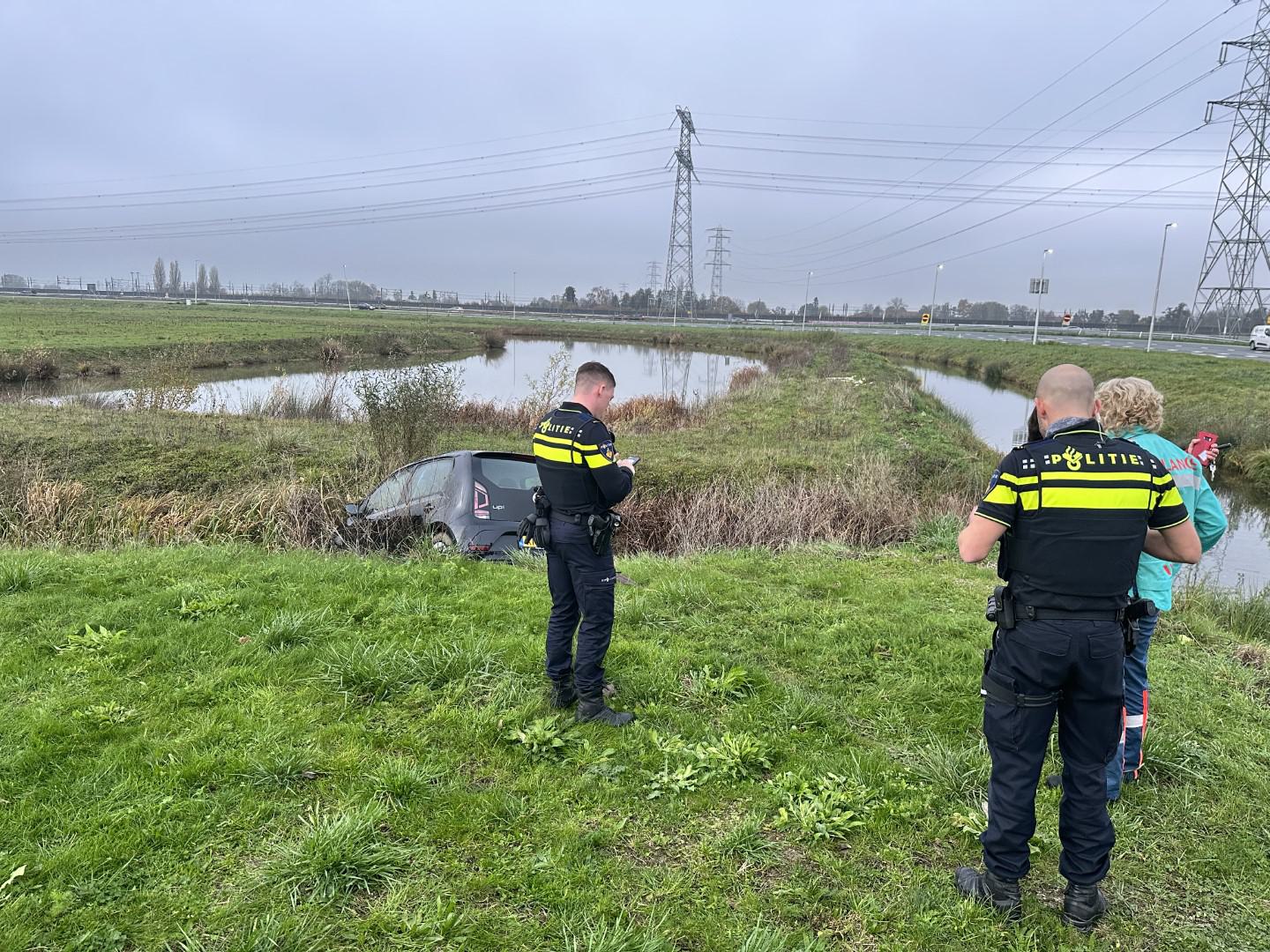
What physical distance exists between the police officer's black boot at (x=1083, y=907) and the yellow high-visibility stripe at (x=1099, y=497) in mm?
1461

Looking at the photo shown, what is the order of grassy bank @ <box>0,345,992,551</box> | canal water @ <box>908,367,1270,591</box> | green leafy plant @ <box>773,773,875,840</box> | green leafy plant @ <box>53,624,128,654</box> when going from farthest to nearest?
canal water @ <box>908,367,1270,591</box> < grassy bank @ <box>0,345,992,551</box> < green leafy plant @ <box>53,624,128,654</box> < green leafy plant @ <box>773,773,875,840</box>

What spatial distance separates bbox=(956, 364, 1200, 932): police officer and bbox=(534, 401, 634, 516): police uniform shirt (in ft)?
5.87

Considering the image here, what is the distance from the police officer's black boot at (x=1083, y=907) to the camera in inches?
103

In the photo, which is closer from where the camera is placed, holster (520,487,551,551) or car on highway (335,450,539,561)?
holster (520,487,551,551)

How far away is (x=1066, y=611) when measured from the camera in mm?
2490

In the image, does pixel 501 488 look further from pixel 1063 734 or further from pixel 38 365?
pixel 38 365

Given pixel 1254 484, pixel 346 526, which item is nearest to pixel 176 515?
pixel 346 526

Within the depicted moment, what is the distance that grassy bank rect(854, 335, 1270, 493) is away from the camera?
52.4ft

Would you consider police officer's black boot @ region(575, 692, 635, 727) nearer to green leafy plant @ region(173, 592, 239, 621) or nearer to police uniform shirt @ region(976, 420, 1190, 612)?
police uniform shirt @ region(976, 420, 1190, 612)

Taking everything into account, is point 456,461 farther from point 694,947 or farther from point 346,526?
point 694,947

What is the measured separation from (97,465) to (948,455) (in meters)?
14.7

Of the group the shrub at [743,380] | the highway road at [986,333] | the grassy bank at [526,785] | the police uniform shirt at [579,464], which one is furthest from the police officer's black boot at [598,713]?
the highway road at [986,333]

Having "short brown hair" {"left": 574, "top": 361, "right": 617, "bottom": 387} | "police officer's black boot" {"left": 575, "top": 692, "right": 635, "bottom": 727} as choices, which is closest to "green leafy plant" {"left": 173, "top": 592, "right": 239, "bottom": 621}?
"police officer's black boot" {"left": 575, "top": 692, "right": 635, "bottom": 727}

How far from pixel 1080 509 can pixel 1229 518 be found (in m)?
14.0
